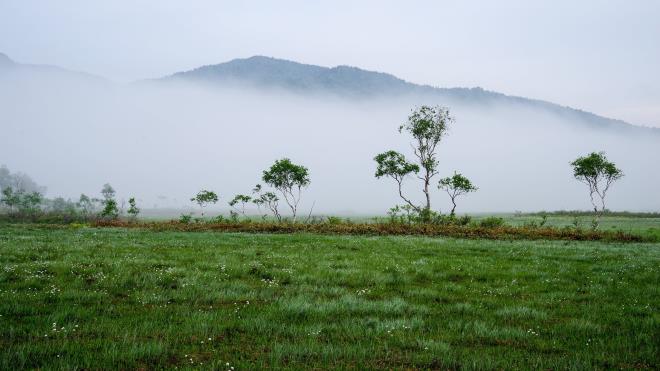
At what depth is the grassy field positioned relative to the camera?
646 centimetres

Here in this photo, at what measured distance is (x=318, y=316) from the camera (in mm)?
9070

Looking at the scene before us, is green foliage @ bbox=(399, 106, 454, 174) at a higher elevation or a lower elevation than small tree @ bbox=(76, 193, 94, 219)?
higher

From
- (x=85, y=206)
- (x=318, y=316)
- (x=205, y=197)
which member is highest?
(x=205, y=197)

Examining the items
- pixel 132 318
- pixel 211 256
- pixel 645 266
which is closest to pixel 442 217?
pixel 645 266

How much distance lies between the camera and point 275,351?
6613 mm

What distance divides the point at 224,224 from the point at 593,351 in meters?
46.6

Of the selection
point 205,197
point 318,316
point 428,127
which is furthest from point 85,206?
point 318,316

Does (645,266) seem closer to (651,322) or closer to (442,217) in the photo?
(651,322)

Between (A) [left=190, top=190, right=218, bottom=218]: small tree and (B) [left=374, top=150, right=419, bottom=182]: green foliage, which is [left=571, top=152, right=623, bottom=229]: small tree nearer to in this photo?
(B) [left=374, top=150, right=419, bottom=182]: green foliage

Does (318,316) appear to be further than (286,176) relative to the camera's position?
No

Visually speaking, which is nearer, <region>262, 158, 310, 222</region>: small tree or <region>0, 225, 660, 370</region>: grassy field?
<region>0, 225, 660, 370</region>: grassy field

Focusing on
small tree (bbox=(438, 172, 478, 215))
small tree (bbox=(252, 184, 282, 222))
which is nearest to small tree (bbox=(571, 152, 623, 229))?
small tree (bbox=(438, 172, 478, 215))

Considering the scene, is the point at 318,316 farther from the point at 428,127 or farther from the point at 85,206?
the point at 85,206

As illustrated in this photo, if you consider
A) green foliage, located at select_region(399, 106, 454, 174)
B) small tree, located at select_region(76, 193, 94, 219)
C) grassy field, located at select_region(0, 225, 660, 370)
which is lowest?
grassy field, located at select_region(0, 225, 660, 370)
